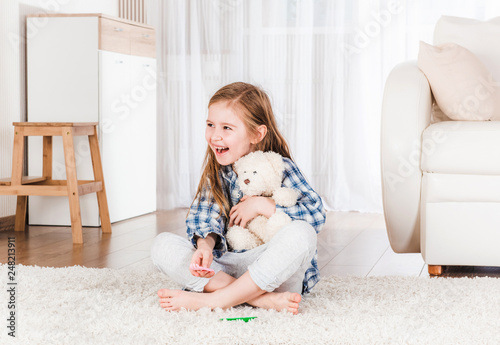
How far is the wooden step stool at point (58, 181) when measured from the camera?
2.83 meters

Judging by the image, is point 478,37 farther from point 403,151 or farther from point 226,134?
point 226,134

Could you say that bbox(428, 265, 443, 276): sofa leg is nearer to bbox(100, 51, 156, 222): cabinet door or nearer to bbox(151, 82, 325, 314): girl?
bbox(151, 82, 325, 314): girl

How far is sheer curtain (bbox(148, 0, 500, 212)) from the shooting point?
12.7 ft

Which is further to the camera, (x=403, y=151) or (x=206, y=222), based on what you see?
(x=403, y=151)

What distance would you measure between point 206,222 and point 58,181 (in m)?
1.65

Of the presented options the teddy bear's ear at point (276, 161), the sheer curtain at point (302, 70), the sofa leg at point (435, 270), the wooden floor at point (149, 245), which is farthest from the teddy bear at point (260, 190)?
the sheer curtain at point (302, 70)

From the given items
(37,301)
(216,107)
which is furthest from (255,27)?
(37,301)

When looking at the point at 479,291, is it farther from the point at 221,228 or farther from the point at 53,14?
the point at 53,14

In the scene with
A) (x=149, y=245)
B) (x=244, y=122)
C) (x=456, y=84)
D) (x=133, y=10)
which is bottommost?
(x=149, y=245)

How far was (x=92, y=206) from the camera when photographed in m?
3.24

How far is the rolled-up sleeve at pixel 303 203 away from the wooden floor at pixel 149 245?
1.73ft

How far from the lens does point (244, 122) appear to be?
1.74 metres

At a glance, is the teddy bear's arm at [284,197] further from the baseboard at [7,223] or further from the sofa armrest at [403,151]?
A: the baseboard at [7,223]

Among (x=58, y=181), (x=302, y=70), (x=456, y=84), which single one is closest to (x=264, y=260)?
(x=456, y=84)
